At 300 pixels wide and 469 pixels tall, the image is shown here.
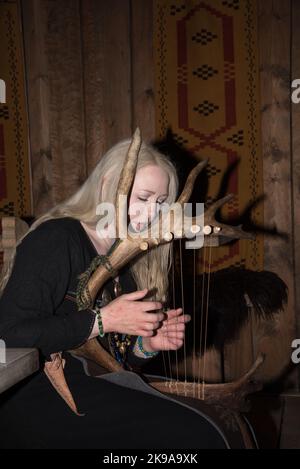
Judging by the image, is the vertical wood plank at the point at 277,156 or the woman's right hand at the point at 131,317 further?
the vertical wood plank at the point at 277,156

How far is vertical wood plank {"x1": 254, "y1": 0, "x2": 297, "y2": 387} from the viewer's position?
7.81 ft

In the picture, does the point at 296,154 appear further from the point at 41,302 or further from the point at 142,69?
the point at 41,302

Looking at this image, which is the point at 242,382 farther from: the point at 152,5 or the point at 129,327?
the point at 152,5

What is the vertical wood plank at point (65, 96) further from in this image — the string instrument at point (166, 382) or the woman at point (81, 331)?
the string instrument at point (166, 382)

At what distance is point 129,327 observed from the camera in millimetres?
947

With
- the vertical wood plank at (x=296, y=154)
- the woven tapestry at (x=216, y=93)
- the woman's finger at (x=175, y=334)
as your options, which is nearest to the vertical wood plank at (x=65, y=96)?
the woven tapestry at (x=216, y=93)

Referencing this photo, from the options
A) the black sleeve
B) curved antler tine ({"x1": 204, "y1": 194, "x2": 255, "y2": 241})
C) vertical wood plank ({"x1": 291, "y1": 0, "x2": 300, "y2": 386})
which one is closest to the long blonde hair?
the black sleeve

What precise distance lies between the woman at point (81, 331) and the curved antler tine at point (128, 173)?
0.12 meters

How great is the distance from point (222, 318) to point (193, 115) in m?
1.02

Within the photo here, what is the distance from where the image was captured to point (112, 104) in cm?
249

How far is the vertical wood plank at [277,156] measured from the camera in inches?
93.7

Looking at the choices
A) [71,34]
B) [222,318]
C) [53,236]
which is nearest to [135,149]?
[53,236]

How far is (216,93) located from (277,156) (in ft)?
1.38

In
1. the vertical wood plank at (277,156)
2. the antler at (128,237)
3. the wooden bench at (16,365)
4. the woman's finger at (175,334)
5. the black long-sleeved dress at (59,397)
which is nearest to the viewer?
the wooden bench at (16,365)
